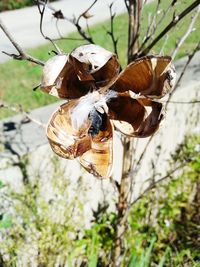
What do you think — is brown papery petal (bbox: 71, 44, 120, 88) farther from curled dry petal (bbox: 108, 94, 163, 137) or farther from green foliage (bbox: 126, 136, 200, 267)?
green foliage (bbox: 126, 136, 200, 267)

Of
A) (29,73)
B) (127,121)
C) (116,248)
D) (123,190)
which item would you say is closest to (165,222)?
(116,248)

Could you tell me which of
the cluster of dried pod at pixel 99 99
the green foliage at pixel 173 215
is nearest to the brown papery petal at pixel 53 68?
the cluster of dried pod at pixel 99 99

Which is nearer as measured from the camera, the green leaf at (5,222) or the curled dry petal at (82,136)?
the curled dry petal at (82,136)

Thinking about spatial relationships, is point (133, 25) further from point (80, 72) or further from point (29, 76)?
point (29, 76)

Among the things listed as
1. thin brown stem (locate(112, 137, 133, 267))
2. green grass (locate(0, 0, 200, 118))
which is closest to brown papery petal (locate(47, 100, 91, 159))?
thin brown stem (locate(112, 137, 133, 267))

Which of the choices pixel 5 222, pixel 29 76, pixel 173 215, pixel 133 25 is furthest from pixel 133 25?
pixel 29 76

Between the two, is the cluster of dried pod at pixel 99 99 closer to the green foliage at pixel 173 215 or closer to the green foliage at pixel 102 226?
the green foliage at pixel 102 226
